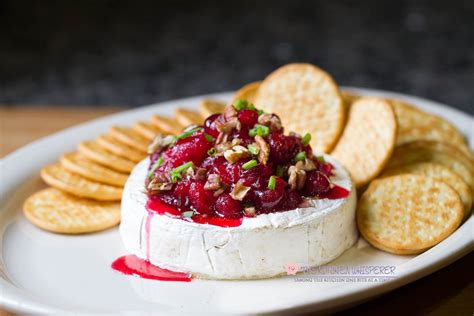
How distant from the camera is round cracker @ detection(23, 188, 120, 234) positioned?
3285 mm

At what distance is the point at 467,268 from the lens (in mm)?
3025

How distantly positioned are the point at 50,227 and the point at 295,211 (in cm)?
119

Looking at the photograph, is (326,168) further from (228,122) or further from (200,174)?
(200,174)

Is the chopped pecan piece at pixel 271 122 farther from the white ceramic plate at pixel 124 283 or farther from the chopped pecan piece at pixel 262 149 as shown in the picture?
the white ceramic plate at pixel 124 283

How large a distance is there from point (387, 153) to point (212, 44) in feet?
13.6

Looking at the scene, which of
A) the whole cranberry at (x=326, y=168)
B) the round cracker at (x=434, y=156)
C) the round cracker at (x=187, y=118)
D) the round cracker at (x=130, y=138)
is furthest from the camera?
the round cracker at (x=187, y=118)

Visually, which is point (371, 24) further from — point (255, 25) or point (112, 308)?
point (112, 308)

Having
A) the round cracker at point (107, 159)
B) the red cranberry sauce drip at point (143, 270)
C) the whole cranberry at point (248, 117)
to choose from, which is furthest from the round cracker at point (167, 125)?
the red cranberry sauce drip at point (143, 270)

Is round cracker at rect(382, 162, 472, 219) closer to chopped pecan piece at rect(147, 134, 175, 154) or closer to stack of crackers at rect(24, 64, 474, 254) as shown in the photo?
stack of crackers at rect(24, 64, 474, 254)

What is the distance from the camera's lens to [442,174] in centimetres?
340

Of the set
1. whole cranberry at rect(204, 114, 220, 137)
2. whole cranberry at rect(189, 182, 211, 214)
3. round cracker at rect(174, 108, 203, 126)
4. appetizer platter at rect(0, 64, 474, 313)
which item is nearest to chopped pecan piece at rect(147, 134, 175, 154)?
appetizer platter at rect(0, 64, 474, 313)

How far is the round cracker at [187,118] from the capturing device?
3.95 m

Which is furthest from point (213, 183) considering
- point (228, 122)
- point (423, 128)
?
point (423, 128)

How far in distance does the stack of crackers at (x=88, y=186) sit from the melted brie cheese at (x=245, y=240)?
365 mm
